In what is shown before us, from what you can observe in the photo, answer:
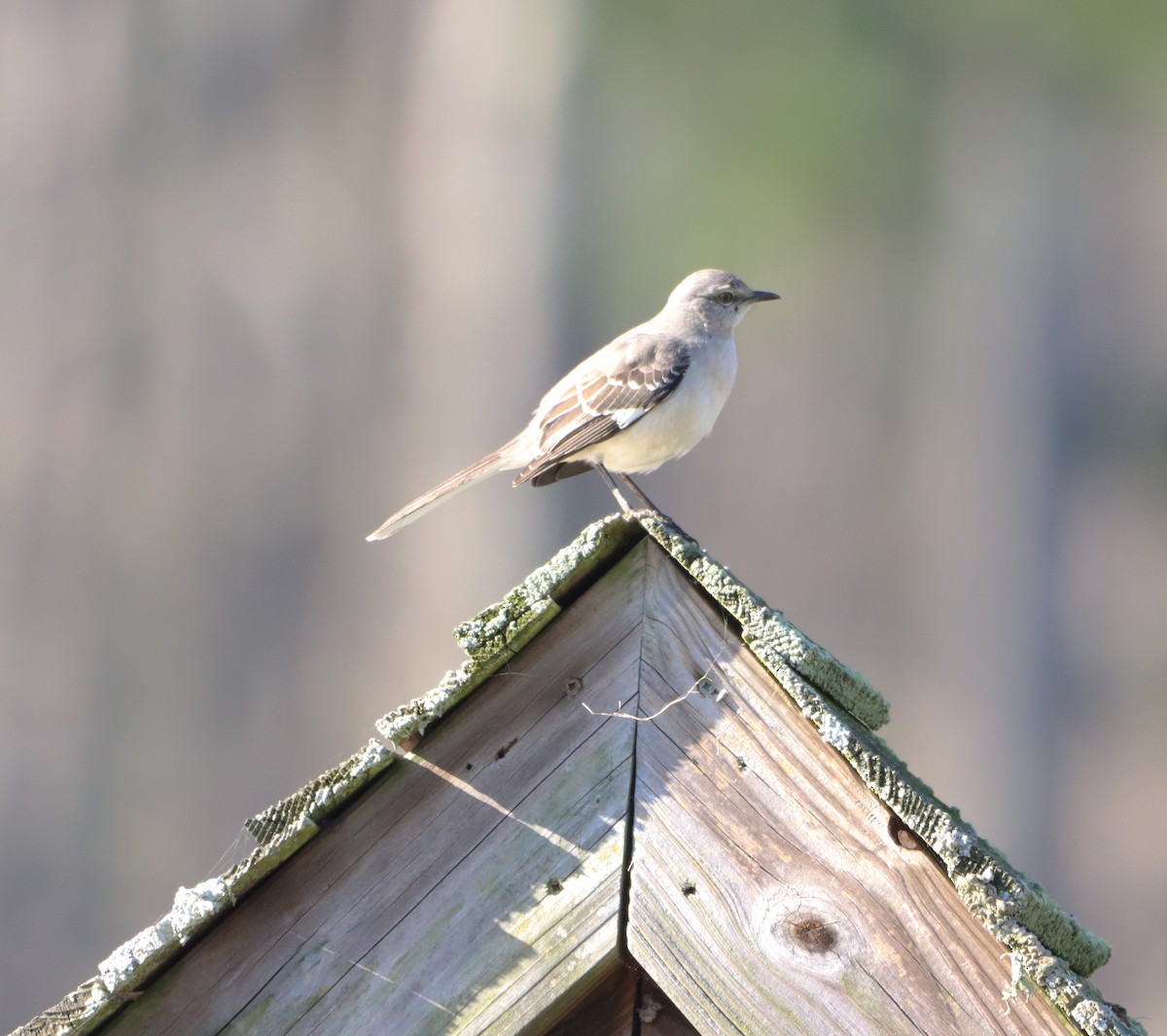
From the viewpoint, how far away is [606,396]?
571 centimetres

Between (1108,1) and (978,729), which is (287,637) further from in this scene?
(1108,1)

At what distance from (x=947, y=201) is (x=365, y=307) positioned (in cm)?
660

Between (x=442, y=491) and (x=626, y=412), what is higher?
(x=442, y=491)

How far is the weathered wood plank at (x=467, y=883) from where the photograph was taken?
116 inches

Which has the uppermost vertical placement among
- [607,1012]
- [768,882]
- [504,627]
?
[504,627]

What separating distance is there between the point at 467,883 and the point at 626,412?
2830 millimetres

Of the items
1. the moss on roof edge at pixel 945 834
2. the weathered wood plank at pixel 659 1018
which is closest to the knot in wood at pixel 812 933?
the moss on roof edge at pixel 945 834

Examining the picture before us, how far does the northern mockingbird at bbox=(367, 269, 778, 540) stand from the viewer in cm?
548

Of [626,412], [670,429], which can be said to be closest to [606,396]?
[626,412]

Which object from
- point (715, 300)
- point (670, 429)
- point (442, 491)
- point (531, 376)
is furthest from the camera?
point (531, 376)

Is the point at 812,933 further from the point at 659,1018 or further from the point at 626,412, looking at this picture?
the point at 626,412

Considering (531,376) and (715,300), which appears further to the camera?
(531,376)

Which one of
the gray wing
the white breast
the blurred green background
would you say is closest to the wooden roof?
the gray wing

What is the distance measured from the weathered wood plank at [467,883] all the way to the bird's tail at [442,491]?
6.55 ft
